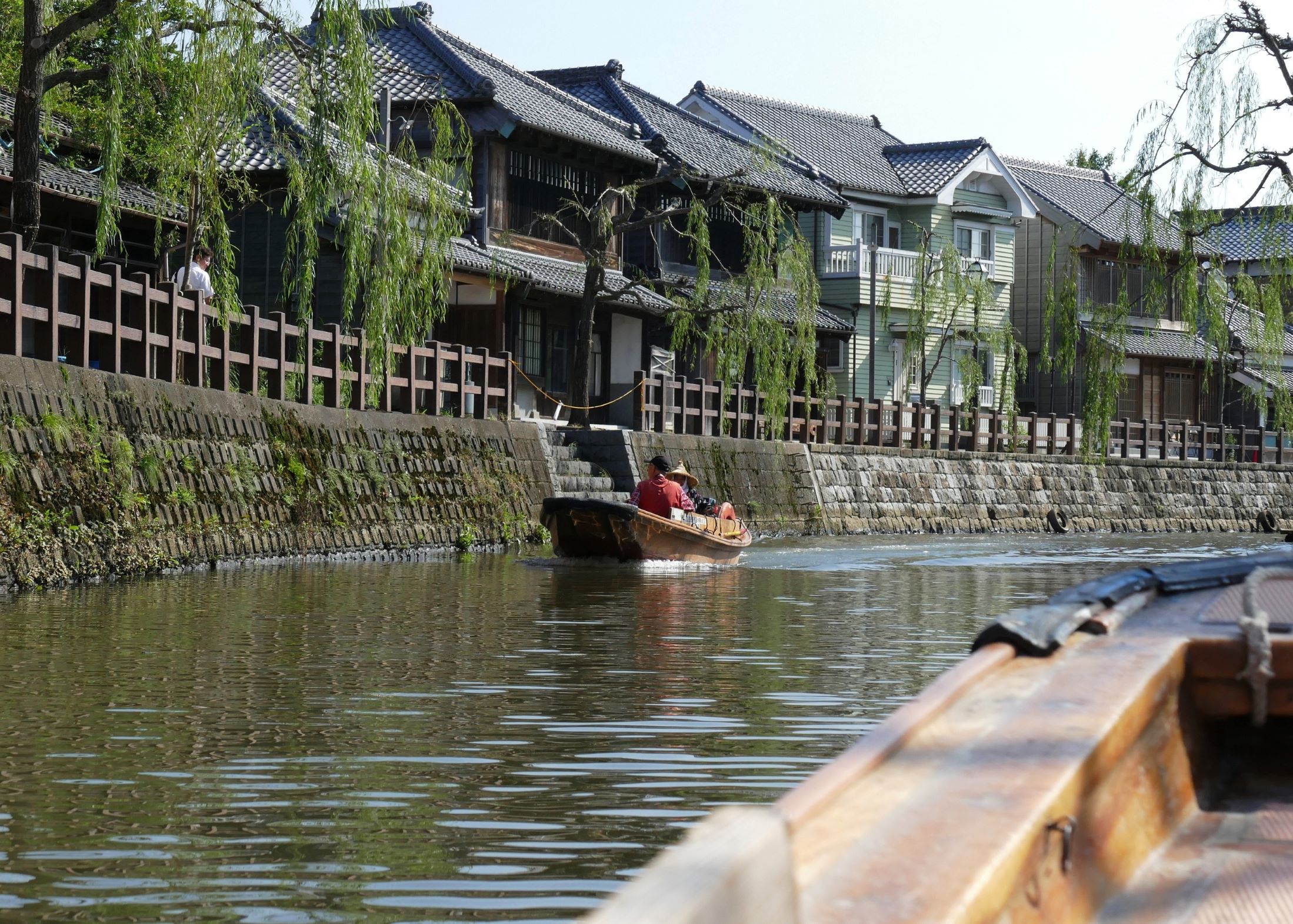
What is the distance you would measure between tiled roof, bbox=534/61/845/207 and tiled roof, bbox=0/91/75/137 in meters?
12.9

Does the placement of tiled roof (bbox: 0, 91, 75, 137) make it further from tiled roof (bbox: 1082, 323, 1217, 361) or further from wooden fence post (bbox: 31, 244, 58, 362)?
tiled roof (bbox: 1082, 323, 1217, 361)

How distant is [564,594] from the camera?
14383 mm

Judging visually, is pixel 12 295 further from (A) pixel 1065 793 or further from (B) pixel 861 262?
(B) pixel 861 262

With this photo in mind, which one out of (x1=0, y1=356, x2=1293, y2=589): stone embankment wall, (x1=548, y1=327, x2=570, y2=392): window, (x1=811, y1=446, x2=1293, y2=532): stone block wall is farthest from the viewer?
(x1=548, y1=327, x2=570, y2=392): window

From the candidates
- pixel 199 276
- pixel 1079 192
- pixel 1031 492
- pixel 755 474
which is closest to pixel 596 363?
pixel 755 474

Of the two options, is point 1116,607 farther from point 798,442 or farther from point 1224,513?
point 1224,513

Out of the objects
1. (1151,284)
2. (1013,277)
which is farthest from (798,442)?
(1013,277)

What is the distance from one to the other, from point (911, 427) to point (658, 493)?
649 inches

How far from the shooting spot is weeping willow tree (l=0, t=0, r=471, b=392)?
50.9 ft

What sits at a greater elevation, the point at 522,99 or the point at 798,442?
the point at 522,99

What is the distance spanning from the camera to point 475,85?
29.3 metres

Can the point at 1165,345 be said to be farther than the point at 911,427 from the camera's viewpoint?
Yes

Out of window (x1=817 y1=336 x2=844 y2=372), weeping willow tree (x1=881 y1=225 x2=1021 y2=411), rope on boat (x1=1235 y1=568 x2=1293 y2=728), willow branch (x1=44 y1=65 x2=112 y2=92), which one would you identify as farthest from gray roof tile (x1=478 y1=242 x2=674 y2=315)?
rope on boat (x1=1235 y1=568 x2=1293 y2=728)

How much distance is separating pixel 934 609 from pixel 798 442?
15809 millimetres
